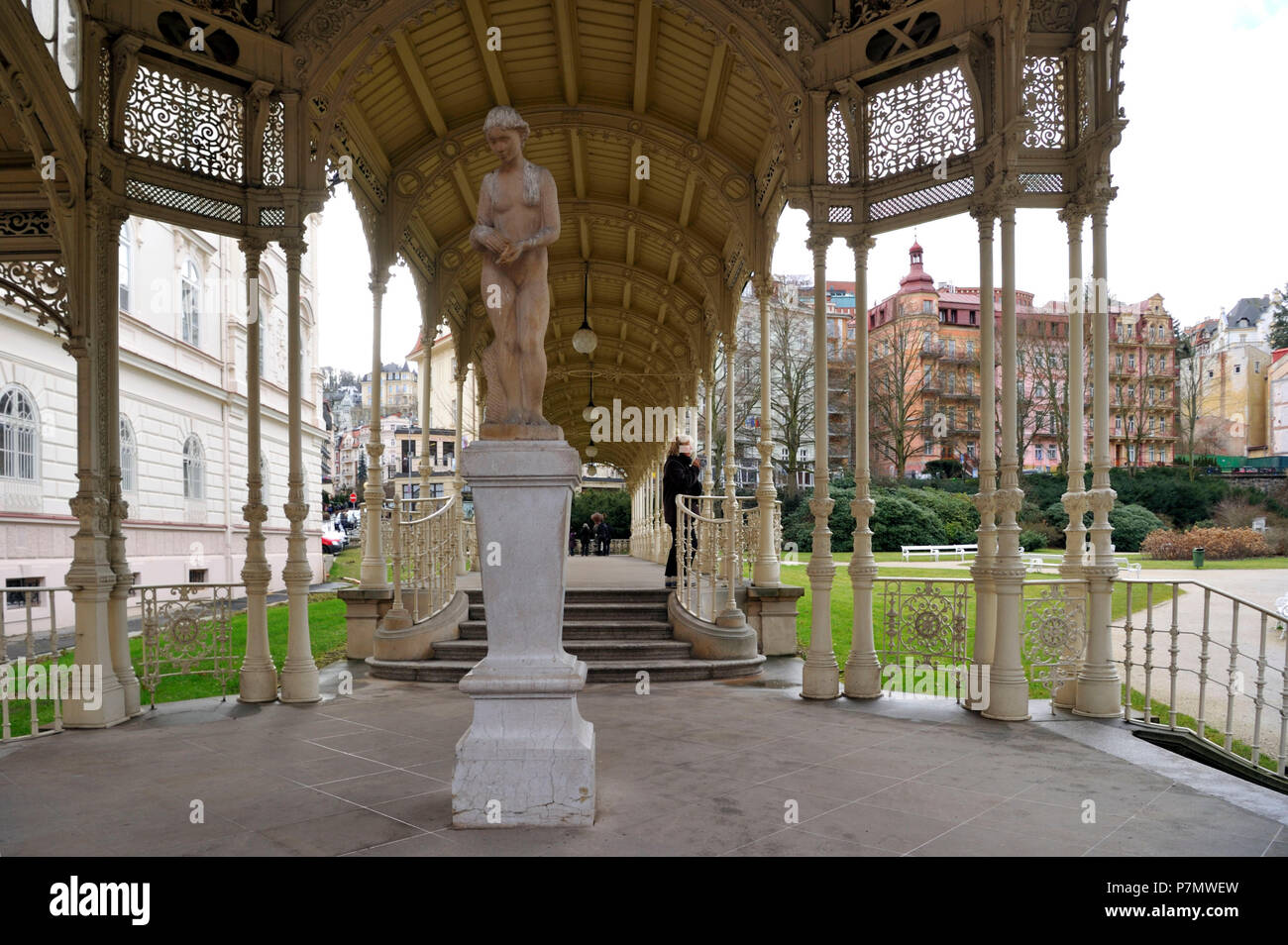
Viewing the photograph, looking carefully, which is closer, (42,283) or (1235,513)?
(42,283)

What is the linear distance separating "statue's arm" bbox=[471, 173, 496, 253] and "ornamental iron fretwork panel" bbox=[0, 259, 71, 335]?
13.7ft

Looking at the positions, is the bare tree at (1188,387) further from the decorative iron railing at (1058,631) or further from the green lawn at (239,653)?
the green lawn at (239,653)

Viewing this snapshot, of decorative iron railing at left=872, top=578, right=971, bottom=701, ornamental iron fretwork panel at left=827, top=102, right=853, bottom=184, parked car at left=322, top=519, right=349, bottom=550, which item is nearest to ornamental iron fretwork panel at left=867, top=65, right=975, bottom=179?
ornamental iron fretwork panel at left=827, top=102, right=853, bottom=184

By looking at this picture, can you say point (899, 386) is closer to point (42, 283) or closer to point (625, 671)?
point (625, 671)

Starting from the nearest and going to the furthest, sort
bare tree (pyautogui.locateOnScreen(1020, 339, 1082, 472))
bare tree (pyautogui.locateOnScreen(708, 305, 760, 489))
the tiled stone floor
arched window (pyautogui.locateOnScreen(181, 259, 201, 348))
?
the tiled stone floor
arched window (pyautogui.locateOnScreen(181, 259, 201, 348))
bare tree (pyautogui.locateOnScreen(1020, 339, 1082, 472))
bare tree (pyautogui.locateOnScreen(708, 305, 760, 489))

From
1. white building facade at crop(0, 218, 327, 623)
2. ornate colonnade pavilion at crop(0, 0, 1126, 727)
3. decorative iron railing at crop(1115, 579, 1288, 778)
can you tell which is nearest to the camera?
decorative iron railing at crop(1115, 579, 1288, 778)

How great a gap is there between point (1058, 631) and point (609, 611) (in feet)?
17.4

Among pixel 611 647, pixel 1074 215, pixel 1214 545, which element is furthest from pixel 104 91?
pixel 1214 545

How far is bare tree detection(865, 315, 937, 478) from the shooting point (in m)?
32.9

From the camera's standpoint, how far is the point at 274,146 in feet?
23.9

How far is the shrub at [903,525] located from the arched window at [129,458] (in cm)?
1929

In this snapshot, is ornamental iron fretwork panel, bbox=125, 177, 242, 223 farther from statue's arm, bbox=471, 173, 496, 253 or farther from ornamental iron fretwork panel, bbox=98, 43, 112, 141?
statue's arm, bbox=471, 173, 496, 253

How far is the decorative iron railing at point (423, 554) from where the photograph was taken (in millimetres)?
8992

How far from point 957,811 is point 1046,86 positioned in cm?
620
